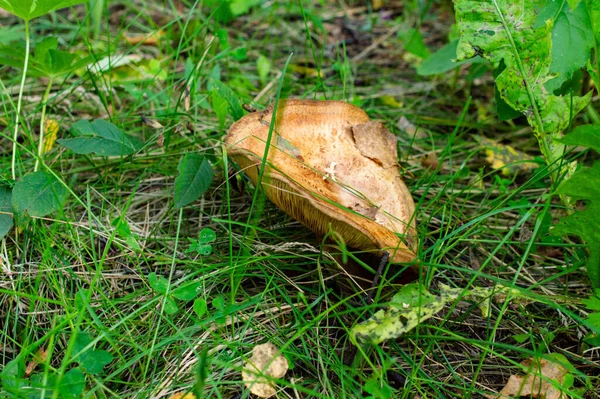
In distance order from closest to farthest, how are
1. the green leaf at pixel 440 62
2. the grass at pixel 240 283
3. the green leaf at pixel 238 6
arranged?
1. the grass at pixel 240 283
2. the green leaf at pixel 440 62
3. the green leaf at pixel 238 6

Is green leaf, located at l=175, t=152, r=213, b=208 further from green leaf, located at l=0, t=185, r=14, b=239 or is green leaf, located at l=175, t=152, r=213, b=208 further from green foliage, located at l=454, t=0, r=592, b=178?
green foliage, located at l=454, t=0, r=592, b=178

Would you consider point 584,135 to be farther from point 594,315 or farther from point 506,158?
point 506,158

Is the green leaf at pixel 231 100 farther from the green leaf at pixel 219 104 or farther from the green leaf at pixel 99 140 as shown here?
the green leaf at pixel 99 140

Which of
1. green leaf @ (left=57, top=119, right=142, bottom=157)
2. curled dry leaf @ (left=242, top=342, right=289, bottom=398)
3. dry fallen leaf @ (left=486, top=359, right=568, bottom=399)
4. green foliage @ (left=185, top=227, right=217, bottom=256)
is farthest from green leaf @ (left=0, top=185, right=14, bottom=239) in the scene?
dry fallen leaf @ (left=486, top=359, right=568, bottom=399)

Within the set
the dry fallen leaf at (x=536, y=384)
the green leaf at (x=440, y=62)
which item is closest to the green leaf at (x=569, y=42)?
the green leaf at (x=440, y=62)

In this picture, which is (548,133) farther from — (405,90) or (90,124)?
(90,124)

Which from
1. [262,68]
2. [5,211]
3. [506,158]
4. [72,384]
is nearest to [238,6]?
[262,68]

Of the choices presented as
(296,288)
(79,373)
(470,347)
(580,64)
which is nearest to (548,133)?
(580,64)
